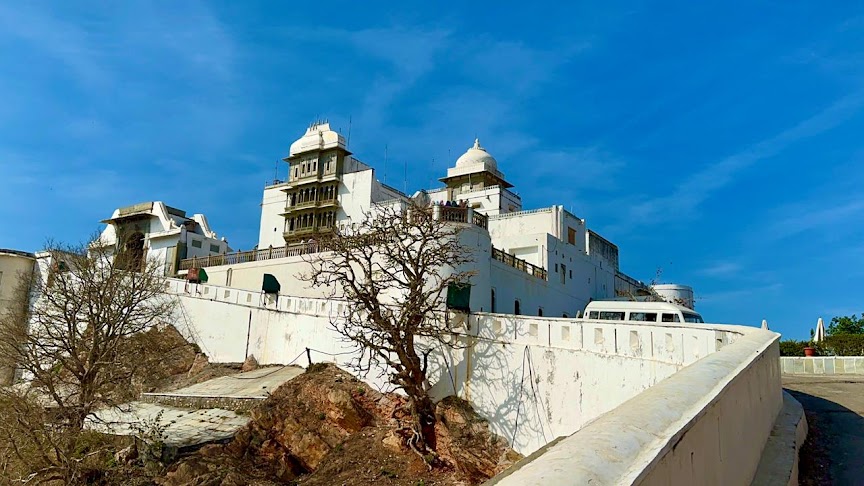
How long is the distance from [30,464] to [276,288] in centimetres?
1166

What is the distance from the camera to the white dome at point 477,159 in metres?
47.0

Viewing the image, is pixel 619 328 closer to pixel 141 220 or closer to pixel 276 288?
pixel 276 288

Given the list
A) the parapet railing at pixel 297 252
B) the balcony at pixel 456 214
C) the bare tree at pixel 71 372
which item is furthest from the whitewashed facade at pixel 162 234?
the balcony at pixel 456 214

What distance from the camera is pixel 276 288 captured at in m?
28.0

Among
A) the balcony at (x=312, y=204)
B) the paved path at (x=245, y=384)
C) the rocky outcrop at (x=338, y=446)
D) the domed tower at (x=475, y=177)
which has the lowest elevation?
the rocky outcrop at (x=338, y=446)

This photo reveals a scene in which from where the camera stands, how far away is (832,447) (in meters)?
8.97

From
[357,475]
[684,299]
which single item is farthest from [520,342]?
[684,299]

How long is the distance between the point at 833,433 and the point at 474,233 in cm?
1507

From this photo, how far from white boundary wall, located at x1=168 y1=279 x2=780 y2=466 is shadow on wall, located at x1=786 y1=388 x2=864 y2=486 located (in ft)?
6.10

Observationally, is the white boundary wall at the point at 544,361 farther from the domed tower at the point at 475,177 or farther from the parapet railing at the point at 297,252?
the domed tower at the point at 475,177

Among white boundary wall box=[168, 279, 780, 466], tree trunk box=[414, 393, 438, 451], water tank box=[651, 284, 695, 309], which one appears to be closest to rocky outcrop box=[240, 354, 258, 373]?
white boundary wall box=[168, 279, 780, 466]

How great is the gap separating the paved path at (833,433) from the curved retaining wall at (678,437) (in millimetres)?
1162

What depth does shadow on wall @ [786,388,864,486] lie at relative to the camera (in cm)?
749

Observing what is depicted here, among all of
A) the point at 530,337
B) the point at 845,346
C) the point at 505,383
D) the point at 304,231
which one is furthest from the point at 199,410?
the point at 845,346
